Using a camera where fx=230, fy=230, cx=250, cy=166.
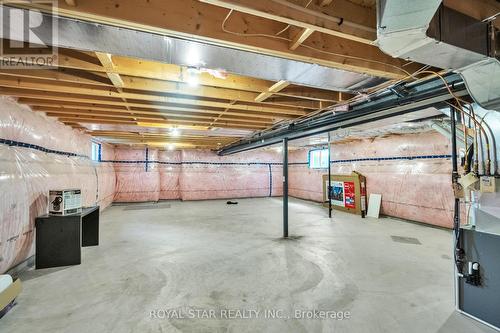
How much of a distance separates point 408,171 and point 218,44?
5.65 meters

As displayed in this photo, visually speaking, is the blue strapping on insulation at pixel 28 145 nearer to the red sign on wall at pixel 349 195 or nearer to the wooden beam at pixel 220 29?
the wooden beam at pixel 220 29

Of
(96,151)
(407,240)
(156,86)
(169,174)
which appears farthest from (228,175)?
(156,86)

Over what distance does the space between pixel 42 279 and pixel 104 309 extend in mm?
1240

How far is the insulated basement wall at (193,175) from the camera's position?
841 cm

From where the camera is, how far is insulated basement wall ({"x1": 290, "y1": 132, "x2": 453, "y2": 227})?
15.9ft

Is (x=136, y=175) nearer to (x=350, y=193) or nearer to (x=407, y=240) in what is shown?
(x=350, y=193)

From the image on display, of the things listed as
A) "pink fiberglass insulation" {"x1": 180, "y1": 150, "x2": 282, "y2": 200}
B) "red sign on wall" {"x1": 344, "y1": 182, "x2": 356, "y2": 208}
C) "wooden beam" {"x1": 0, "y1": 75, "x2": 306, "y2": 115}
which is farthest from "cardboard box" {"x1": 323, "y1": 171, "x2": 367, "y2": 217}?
"wooden beam" {"x1": 0, "y1": 75, "x2": 306, "y2": 115}

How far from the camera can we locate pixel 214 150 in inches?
382

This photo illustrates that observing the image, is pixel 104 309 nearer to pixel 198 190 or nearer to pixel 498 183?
pixel 498 183

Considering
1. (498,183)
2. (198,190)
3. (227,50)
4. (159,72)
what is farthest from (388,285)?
(198,190)

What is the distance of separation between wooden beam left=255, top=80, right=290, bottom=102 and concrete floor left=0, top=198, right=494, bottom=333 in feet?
6.90

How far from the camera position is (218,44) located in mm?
1579

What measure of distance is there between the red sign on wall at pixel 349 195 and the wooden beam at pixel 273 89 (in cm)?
467

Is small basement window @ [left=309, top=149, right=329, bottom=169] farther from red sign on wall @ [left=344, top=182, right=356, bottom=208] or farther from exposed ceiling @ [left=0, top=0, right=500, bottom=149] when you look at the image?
exposed ceiling @ [left=0, top=0, right=500, bottom=149]
